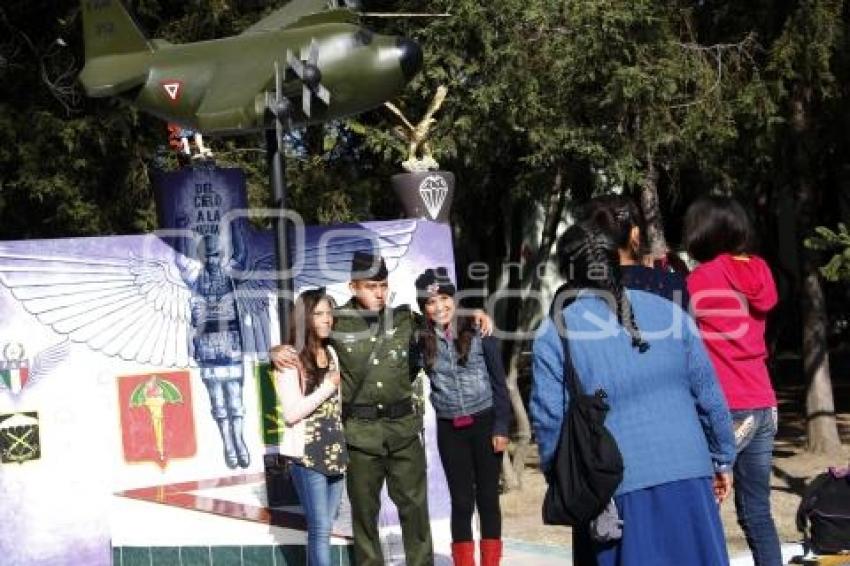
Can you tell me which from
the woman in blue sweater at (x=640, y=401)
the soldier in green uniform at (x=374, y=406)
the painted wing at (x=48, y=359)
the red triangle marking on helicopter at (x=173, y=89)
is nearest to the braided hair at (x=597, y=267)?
the woman in blue sweater at (x=640, y=401)

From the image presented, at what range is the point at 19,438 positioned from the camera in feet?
24.8

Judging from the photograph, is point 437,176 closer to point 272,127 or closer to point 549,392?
point 272,127

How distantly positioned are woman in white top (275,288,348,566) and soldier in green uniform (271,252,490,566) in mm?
83

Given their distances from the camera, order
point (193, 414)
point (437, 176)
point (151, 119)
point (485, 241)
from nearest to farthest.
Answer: point (193, 414)
point (437, 176)
point (151, 119)
point (485, 241)

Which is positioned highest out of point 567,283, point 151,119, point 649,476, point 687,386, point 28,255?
point 151,119

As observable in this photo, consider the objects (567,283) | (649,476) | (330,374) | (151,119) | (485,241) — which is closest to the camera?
(649,476)

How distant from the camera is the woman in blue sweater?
4.14 metres

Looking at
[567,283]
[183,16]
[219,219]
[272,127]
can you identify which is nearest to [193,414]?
[219,219]

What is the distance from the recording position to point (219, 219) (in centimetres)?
816

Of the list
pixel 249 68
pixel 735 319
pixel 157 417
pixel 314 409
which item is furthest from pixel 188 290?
pixel 735 319

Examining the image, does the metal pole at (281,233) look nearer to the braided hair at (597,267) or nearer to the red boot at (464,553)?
the red boot at (464,553)

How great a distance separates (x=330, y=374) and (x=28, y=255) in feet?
7.28

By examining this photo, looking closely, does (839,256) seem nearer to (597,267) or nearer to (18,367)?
(597,267)

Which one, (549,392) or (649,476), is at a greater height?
(549,392)
